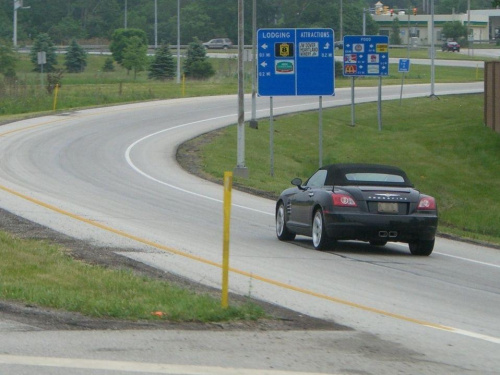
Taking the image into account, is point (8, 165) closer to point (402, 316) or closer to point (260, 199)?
point (260, 199)

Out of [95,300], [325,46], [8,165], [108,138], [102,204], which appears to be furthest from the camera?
[108,138]

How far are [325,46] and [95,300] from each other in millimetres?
19288

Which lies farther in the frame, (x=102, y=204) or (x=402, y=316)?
(x=102, y=204)

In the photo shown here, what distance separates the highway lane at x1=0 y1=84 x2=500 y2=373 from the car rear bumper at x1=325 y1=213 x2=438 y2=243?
1.24 ft

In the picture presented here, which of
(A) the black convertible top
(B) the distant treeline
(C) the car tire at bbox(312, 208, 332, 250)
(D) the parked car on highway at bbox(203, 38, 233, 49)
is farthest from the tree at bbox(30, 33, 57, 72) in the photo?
(C) the car tire at bbox(312, 208, 332, 250)

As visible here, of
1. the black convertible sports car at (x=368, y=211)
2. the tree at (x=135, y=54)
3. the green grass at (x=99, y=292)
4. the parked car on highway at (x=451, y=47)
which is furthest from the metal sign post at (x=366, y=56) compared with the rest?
the parked car on highway at (x=451, y=47)

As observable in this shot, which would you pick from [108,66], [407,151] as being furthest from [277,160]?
[108,66]

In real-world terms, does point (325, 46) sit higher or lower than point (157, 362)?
higher

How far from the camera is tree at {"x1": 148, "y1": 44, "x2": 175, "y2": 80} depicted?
80.8 meters

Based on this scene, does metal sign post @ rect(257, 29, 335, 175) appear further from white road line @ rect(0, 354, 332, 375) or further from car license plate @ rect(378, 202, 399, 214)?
white road line @ rect(0, 354, 332, 375)

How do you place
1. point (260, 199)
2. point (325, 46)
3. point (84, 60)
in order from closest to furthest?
point (260, 199) → point (325, 46) → point (84, 60)

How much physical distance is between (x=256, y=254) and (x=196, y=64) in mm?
67202

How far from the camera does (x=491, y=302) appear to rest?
11.9m

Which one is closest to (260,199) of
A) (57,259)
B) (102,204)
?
(102,204)
